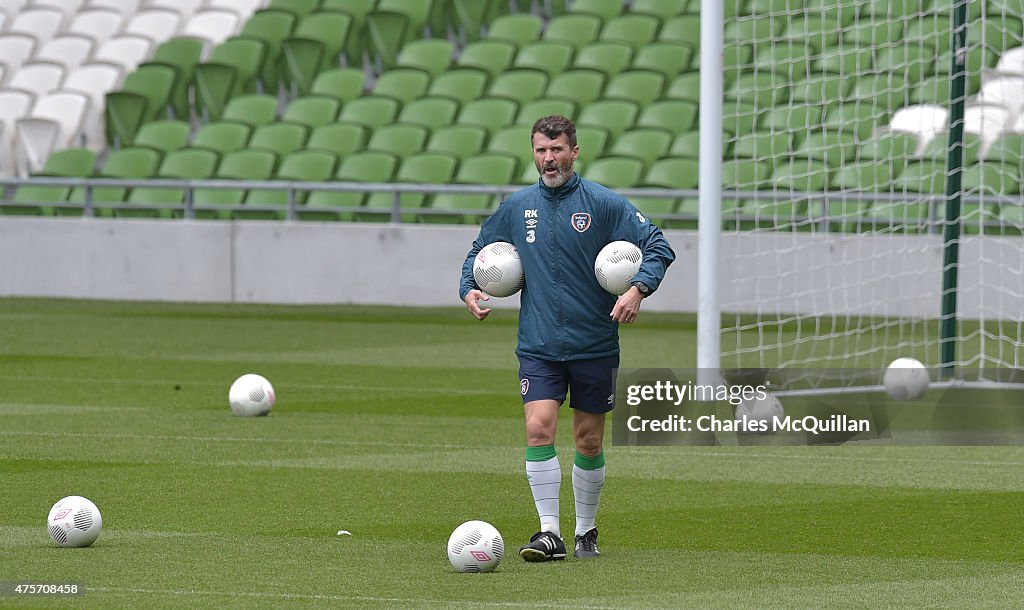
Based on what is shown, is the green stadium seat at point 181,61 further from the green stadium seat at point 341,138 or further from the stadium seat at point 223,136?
the green stadium seat at point 341,138

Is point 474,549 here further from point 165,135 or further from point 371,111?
point 165,135

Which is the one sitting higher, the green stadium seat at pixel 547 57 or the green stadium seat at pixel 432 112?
the green stadium seat at pixel 547 57

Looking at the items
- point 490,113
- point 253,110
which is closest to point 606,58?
point 490,113

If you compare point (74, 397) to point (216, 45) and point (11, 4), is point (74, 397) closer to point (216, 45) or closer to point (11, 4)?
point (216, 45)

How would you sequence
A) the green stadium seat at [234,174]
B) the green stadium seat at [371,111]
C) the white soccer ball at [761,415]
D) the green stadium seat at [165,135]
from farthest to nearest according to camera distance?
the green stadium seat at [165,135]
the green stadium seat at [371,111]
the green stadium seat at [234,174]
the white soccer ball at [761,415]

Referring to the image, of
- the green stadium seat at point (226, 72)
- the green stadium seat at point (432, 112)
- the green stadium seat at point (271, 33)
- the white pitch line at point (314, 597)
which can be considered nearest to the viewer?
the white pitch line at point (314, 597)

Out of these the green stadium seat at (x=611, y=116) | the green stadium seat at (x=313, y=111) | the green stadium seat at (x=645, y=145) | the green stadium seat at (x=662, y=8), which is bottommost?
the green stadium seat at (x=645, y=145)

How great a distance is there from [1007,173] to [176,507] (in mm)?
13229

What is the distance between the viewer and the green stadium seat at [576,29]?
26.6 m

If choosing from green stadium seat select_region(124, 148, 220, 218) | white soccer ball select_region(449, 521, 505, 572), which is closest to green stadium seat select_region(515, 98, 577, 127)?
green stadium seat select_region(124, 148, 220, 218)

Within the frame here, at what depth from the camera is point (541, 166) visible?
25.5 ft

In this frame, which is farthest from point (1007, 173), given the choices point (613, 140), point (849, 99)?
point (613, 140)

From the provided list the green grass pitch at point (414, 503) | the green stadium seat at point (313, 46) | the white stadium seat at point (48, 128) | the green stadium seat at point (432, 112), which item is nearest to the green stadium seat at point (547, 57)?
the green stadium seat at point (432, 112)

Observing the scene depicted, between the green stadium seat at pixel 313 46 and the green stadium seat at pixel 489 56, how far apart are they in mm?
2120
